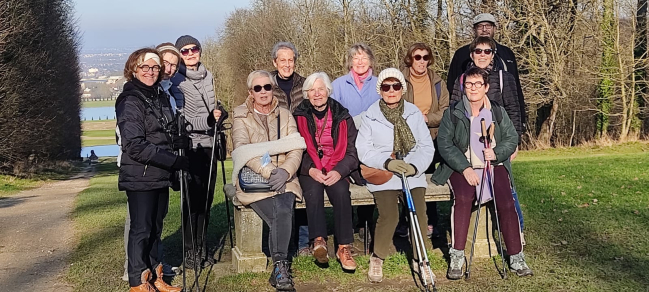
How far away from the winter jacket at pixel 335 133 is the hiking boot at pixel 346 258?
24.3 inches

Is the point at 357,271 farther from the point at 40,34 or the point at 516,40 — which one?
the point at 40,34

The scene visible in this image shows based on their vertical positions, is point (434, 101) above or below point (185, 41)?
below

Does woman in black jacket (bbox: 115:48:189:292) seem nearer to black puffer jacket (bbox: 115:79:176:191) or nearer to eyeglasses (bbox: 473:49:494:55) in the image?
black puffer jacket (bbox: 115:79:176:191)

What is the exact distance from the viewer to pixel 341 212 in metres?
5.48

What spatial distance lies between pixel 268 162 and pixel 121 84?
1339 mm

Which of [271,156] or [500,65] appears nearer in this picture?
[271,156]

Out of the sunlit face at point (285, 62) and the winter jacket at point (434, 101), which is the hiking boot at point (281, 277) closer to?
the sunlit face at point (285, 62)

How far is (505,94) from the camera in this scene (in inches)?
235

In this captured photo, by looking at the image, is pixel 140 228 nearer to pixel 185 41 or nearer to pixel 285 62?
pixel 185 41

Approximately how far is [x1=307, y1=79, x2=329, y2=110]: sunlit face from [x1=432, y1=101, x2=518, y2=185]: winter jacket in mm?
1059

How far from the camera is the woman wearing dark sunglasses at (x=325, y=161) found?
17.9ft

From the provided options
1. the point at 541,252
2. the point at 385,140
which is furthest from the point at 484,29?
the point at 541,252

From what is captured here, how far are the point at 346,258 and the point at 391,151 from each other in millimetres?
1003

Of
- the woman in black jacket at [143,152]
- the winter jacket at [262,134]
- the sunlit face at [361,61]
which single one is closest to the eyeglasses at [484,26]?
the sunlit face at [361,61]
